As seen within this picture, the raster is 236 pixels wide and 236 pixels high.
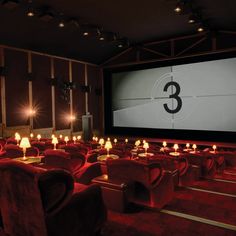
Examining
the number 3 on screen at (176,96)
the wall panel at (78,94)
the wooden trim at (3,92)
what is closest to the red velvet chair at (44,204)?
the wooden trim at (3,92)

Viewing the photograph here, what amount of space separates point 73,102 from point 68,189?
9.26 m

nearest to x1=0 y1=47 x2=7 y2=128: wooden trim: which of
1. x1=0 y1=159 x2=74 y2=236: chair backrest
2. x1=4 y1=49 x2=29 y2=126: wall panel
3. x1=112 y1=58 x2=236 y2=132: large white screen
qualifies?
x1=4 y1=49 x2=29 y2=126: wall panel

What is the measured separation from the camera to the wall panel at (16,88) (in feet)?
28.1

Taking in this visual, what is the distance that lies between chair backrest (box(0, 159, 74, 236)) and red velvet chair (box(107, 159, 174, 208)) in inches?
46.3

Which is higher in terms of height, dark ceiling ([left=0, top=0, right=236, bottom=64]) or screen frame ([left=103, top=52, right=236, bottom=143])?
dark ceiling ([left=0, top=0, right=236, bottom=64])

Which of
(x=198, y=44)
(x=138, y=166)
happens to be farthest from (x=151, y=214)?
(x=198, y=44)

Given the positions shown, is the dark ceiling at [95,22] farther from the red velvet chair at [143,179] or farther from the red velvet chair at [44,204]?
the red velvet chair at [44,204]

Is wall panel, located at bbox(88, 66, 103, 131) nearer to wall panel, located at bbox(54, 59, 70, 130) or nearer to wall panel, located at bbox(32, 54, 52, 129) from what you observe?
wall panel, located at bbox(54, 59, 70, 130)

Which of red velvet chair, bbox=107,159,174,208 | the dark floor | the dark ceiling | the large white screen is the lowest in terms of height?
the dark floor

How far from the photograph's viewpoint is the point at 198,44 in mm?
9633

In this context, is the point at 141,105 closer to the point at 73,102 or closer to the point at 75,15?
the point at 73,102

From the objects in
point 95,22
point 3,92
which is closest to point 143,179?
point 95,22

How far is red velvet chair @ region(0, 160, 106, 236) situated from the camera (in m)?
1.76

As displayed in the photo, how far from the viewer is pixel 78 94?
11.2 metres
